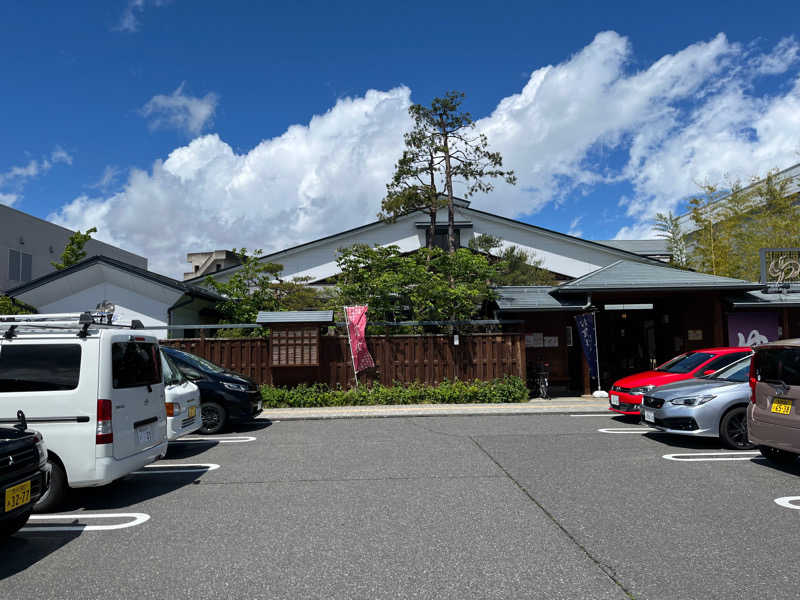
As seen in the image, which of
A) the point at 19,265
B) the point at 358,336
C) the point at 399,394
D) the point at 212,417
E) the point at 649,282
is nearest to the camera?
the point at 212,417

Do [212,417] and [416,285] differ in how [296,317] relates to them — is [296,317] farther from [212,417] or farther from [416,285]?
[212,417]

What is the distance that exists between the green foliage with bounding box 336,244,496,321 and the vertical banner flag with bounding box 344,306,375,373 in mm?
978

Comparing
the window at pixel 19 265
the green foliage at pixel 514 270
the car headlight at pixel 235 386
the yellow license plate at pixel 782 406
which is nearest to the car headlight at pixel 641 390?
the yellow license plate at pixel 782 406

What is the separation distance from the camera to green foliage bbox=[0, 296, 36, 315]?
51.3 feet

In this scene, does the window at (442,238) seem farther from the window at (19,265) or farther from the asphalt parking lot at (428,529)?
the window at (19,265)

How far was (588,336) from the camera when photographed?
15.2 m

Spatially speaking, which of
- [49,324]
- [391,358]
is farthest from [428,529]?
[391,358]

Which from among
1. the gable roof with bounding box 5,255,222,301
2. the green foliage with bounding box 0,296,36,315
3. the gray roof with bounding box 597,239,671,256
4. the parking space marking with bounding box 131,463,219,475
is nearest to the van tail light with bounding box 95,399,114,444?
the parking space marking with bounding box 131,463,219,475

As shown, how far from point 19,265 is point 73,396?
1149 inches

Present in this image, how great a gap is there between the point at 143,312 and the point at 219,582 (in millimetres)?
14444

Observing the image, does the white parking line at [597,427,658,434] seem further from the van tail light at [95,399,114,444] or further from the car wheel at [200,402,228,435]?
the van tail light at [95,399,114,444]

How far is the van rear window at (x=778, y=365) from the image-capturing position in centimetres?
704

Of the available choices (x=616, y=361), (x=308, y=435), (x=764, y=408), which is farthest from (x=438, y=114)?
(x=764, y=408)

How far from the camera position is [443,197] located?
19625 mm
